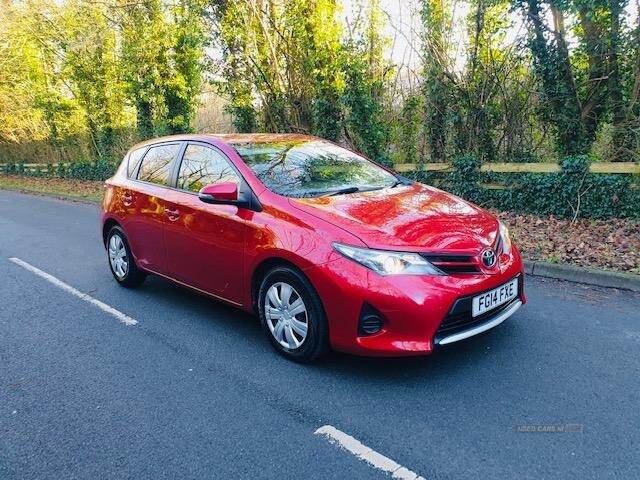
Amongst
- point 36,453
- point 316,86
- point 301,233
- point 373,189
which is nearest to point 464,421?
point 301,233

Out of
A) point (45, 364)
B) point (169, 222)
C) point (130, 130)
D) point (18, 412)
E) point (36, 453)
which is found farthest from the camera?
point (130, 130)

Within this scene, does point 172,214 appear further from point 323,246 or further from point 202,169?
point 323,246

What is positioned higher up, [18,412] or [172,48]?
[172,48]

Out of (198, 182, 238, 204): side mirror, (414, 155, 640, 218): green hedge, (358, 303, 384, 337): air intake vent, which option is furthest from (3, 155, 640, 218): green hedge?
(198, 182, 238, 204): side mirror

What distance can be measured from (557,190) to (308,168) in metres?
5.38

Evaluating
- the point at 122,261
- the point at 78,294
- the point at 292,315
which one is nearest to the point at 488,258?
the point at 292,315

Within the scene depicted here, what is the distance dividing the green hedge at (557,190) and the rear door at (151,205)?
5.97 m

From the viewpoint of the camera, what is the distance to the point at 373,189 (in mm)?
4445

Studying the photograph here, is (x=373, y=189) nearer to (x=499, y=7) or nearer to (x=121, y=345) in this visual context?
(x=121, y=345)

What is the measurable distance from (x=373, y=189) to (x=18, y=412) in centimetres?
306

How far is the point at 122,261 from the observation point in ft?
19.5

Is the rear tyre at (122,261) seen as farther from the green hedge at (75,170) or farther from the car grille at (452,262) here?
the green hedge at (75,170)

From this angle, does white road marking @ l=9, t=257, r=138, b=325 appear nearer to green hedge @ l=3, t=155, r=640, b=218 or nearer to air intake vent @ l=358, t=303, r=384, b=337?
air intake vent @ l=358, t=303, r=384, b=337

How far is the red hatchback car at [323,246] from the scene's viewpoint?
338 cm
